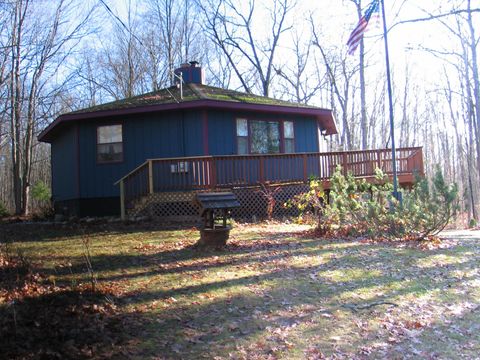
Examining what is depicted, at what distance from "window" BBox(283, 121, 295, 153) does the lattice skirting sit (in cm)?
246

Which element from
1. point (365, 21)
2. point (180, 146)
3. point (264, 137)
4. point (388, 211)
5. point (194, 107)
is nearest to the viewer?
point (388, 211)

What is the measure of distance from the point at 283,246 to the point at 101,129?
344 inches

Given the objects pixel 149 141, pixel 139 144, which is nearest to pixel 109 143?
pixel 139 144

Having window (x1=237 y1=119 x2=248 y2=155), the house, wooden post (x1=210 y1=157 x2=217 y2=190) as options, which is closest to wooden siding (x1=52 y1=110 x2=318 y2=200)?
the house

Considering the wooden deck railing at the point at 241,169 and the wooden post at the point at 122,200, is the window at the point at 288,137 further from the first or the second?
the wooden post at the point at 122,200

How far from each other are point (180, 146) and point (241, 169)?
2.46 m

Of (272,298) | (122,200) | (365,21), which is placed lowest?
(272,298)

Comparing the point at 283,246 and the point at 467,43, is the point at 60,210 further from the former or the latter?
the point at 467,43

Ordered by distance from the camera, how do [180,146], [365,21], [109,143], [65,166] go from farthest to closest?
[65,166], [109,143], [180,146], [365,21]

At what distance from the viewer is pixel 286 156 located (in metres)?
13.3

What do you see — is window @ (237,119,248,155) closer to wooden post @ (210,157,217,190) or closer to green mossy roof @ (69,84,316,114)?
green mossy roof @ (69,84,316,114)

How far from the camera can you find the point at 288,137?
15461mm

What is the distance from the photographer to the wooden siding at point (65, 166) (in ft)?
49.0

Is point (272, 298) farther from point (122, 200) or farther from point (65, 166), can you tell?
point (65, 166)
